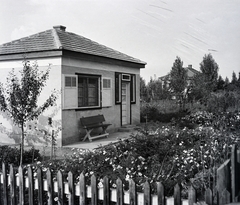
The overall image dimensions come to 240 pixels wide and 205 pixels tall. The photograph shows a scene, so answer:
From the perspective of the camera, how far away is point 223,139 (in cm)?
498

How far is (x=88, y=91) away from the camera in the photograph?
38.5 feet

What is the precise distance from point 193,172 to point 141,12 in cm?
362

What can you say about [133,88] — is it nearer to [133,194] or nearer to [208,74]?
[208,74]

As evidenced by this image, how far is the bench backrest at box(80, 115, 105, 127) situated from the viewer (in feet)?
35.6

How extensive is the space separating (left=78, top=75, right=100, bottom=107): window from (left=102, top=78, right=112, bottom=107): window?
34 centimetres

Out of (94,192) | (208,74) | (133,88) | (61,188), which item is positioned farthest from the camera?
(208,74)

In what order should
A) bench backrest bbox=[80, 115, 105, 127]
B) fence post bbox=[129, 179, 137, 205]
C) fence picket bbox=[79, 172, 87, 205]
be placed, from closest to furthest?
fence post bbox=[129, 179, 137, 205]
fence picket bbox=[79, 172, 87, 205]
bench backrest bbox=[80, 115, 105, 127]

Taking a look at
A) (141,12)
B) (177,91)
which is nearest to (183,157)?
(141,12)

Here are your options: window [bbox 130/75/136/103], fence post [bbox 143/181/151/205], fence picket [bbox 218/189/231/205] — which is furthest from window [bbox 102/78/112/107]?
fence picket [bbox 218/189/231/205]

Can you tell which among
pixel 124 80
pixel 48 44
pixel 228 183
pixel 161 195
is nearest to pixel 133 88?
pixel 124 80

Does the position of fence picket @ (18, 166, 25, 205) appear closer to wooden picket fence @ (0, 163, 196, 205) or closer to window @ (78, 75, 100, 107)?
wooden picket fence @ (0, 163, 196, 205)

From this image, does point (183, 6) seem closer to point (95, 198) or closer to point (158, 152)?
point (158, 152)

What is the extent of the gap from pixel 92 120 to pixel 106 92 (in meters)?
1.84

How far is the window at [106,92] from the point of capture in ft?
40.7
